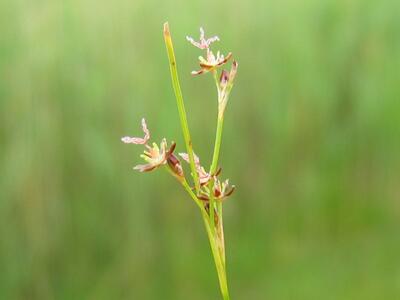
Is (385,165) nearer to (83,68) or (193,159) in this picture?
(83,68)

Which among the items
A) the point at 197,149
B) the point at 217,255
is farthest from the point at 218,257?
the point at 197,149

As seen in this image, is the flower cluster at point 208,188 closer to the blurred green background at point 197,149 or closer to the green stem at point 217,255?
the green stem at point 217,255

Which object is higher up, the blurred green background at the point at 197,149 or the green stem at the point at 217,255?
the green stem at the point at 217,255

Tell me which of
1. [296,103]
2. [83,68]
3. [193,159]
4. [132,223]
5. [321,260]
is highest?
[193,159]

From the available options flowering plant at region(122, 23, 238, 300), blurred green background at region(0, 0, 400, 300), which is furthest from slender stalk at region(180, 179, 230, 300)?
blurred green background at region(0, 0, 400, 300)

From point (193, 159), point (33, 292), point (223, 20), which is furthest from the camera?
point (223, 20)

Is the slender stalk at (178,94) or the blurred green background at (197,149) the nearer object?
the slender stalk at (178,94)

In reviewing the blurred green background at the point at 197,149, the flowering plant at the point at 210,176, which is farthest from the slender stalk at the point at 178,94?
the blurred green background at the point at 197,149

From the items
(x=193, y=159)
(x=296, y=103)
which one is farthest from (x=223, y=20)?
(x=193, y=159)
